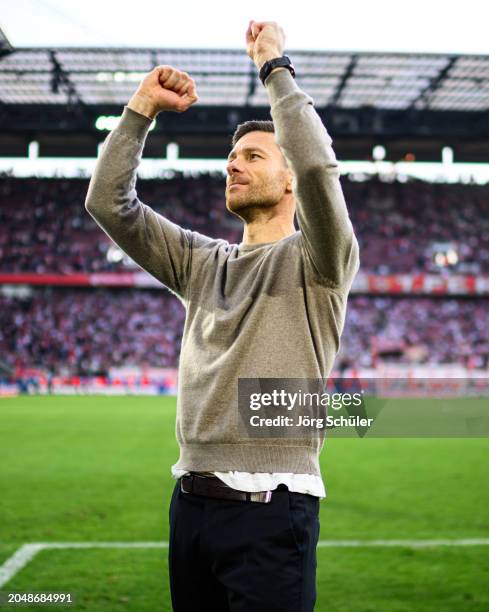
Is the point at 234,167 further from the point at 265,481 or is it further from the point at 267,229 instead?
the point at 265,481

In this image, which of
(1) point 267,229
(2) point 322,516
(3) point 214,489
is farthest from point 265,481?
(2) point 322,516

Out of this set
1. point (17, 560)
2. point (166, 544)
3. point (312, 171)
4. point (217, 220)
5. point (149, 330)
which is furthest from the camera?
point (217, 220)

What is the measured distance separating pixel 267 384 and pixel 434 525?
5.32 m

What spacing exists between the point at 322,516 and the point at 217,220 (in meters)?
32.6

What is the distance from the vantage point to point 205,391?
207 centimetres

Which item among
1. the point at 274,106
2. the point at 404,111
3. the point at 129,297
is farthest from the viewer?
the point at 129,297

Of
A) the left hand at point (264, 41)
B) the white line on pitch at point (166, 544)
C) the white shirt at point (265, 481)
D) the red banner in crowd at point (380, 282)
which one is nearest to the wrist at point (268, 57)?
the left hand at point (264, 41)

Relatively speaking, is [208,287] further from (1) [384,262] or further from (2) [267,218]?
(1) [384,262]

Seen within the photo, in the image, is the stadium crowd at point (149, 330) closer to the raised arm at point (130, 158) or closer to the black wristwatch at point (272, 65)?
the raised arm at point (130, 158)

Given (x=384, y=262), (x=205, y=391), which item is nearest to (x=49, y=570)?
(x=205, y=391)

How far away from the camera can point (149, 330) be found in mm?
35250

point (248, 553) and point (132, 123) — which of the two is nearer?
point (248, 553)

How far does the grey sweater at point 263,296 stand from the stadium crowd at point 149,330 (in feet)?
96.7

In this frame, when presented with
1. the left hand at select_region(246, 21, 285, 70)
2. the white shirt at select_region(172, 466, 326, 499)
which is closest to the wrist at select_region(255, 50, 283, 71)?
the left hand at select_region(246, 21, 285, 70)
